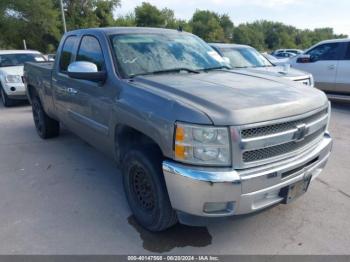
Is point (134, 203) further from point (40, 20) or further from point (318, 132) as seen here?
point (40, 20)

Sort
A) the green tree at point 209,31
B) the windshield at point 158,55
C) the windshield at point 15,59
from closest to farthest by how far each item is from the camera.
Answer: the windshield at point 158,55 < the windshield at point 15,59 < the green tree at point 209,31

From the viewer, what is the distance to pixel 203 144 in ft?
7.91

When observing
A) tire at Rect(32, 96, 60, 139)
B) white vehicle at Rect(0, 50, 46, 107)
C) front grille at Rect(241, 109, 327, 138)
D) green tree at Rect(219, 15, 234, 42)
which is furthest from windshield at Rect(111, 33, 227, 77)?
green tree at Rect(219, 15, 234, 42)

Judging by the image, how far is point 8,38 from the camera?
109 feet

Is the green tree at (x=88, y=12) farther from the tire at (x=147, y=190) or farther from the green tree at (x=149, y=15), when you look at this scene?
the tire at (x=147, y=190)

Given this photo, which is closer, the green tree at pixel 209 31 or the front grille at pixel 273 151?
the front grille at pixel 273 151

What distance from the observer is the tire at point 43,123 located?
5.98m

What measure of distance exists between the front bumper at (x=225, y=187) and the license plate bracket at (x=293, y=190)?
5 cm

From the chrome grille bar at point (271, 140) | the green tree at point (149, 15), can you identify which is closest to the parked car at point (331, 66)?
the chrome grille bar at point (271, 140)

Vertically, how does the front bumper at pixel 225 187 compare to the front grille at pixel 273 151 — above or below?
below

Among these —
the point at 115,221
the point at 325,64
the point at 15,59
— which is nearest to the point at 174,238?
the point at 115,221

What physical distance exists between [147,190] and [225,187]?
906mm

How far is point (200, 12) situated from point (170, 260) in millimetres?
79800

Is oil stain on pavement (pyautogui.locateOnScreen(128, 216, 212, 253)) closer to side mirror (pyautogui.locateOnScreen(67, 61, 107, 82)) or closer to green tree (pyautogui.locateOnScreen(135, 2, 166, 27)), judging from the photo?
side mirror (pyautogui.locateOnScreen(67, 61, 107, 82))
